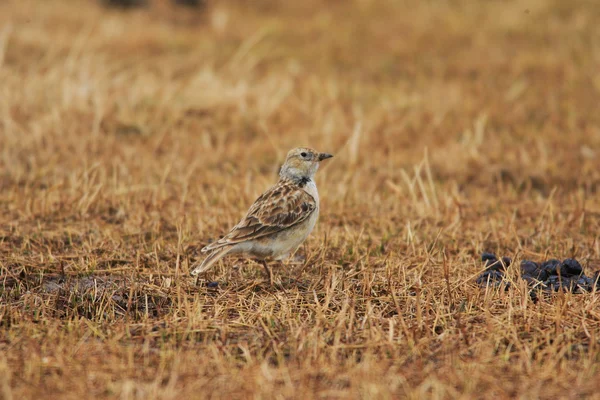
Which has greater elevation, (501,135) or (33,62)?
(33,62)

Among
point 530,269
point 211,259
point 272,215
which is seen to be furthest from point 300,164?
point 530,269

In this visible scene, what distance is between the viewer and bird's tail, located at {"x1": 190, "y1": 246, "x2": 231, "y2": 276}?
5.32 metres

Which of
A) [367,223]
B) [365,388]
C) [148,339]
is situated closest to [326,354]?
[365,388]

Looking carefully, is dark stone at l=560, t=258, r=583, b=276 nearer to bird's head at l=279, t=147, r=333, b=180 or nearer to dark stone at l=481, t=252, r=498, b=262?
dark stone at l=481, t=252, r=498, b=262

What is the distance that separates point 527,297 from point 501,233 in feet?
6.60

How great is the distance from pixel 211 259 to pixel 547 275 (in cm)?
240

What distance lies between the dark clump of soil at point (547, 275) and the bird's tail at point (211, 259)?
Answer: 1779mm

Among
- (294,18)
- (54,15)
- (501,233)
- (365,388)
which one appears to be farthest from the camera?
(294,18)

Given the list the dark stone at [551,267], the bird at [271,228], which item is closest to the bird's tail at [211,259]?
the bird at [271,228]

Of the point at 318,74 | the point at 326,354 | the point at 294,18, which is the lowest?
the point at 326,354

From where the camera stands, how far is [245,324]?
4.85 meters

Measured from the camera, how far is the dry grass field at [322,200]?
4.24 m

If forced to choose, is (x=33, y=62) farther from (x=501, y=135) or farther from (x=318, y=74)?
(x=501, y=135)

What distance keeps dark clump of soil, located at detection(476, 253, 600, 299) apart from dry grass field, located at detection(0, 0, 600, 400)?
15 centimetres
